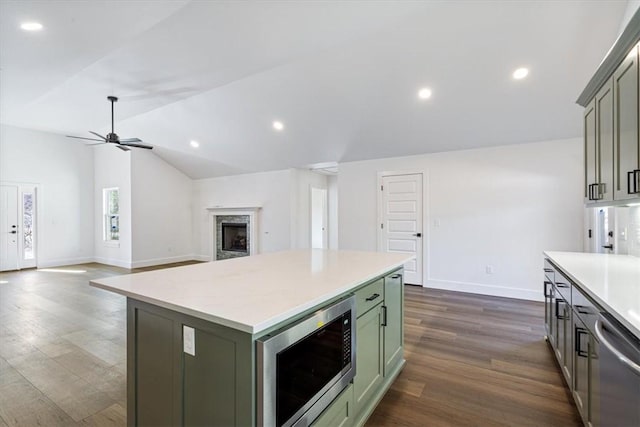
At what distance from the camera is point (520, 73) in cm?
341

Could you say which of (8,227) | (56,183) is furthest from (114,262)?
(56,183)

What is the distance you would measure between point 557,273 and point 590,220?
2.42 metres

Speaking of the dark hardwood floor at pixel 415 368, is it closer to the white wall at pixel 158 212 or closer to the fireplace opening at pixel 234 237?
the white wall at pixel 158 212

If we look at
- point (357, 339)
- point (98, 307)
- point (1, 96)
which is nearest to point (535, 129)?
point (357, 339)

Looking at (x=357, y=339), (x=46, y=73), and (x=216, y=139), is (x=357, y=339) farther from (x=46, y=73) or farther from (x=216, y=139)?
(x=216, y=139)

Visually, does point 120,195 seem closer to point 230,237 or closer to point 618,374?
point 230,237

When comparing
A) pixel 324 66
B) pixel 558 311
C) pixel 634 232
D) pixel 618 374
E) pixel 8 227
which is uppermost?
pixel 324 66

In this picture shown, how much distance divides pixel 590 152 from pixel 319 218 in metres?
6.20

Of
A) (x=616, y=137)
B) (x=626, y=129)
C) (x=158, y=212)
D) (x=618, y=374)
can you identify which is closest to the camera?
(x=618, y=374)

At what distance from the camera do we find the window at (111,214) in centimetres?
754

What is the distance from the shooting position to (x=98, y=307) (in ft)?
13.7

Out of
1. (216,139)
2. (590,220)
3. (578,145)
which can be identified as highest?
(216,139)

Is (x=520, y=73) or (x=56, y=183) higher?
(x=520, y=73)

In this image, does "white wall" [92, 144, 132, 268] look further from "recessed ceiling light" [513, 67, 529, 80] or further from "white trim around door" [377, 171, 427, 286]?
"recessed ceiling light" [513, 67, 529, 80]
